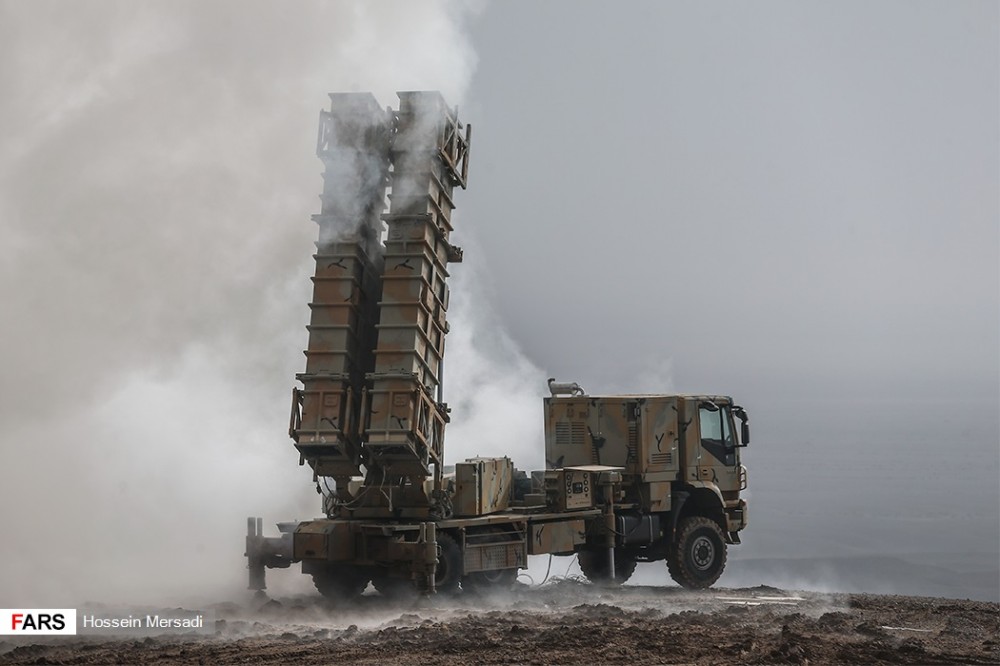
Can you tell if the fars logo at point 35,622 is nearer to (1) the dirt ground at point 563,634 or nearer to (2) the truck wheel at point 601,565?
(1) the dirt ground at point 563,634

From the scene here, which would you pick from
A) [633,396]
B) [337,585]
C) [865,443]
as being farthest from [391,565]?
[865,443]

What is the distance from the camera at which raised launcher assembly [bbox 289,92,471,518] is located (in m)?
17.3

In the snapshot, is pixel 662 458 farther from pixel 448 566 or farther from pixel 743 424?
pixel 448 566

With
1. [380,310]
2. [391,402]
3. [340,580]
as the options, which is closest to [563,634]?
[391,402]

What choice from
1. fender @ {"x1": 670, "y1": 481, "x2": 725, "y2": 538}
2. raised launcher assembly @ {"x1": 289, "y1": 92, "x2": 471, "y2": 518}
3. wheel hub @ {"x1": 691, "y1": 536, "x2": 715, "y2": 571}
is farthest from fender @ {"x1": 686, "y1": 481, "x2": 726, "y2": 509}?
raised launcher assembly @ {"x1": 289, "y1": 92, "x2": 471, "y2": 518}

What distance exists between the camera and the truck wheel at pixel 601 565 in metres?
21.3

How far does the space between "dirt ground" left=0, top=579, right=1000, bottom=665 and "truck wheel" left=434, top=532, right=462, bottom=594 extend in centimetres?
22

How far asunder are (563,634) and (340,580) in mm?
4828

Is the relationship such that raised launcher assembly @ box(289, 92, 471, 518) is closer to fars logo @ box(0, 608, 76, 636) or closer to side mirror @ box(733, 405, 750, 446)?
fars logo @ box(0, 608, 76, 636)

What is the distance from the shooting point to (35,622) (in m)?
15.2

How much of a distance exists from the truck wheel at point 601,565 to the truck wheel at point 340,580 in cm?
475

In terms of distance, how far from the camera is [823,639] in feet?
47.5

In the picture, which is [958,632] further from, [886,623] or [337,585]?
[337,585]

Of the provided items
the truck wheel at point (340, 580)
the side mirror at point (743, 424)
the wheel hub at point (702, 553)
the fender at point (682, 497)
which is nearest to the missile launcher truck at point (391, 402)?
the truck wheel at point (340, 580)
